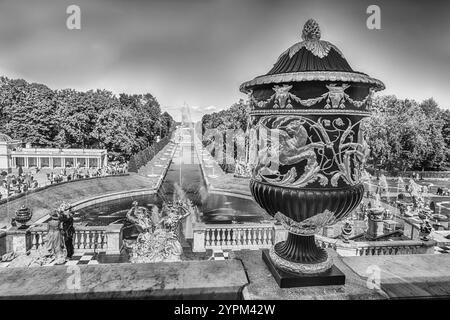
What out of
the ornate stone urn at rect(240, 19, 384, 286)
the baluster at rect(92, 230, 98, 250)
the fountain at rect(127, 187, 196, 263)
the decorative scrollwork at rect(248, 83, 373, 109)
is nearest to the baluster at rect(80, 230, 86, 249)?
the baluster at rect(92, 230, 98, 250)

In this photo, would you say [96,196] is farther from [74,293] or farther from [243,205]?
[74,293]

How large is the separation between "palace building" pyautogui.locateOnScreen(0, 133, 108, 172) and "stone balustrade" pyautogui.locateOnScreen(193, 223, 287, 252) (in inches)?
1463

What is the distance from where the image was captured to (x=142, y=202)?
27344 mm

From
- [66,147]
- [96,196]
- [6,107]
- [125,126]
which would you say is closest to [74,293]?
[96,196]

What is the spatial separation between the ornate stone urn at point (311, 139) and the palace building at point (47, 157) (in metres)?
45.2

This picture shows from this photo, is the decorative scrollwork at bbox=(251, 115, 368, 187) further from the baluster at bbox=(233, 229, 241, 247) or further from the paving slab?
the baluster at bbox=(233, 229, 241, 247)

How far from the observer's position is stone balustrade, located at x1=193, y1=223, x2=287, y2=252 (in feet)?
36.6

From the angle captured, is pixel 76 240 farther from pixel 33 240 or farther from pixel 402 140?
pixel 402 140

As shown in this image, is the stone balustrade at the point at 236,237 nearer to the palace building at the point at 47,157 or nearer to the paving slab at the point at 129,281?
the paving slab at the point at 129,281

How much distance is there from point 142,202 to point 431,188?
27.7m

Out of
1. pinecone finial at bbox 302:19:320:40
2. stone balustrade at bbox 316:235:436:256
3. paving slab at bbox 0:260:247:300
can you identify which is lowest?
stone balustrade at bbox 316:235:436:256

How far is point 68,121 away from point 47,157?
5.95 meters

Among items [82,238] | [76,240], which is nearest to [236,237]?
[82,238]

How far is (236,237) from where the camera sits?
11.5 m
